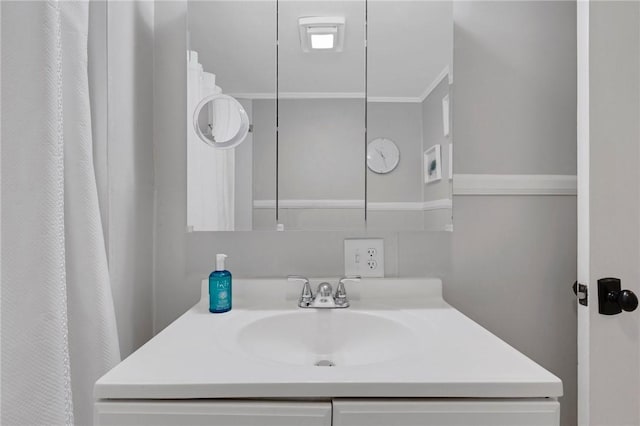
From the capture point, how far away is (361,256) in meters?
1.21

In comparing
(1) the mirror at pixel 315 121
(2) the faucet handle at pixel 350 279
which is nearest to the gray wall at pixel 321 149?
(1) the mirror at pixel 315 121

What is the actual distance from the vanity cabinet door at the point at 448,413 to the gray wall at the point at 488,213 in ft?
1.94

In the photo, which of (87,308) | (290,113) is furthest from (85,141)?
(290,113)

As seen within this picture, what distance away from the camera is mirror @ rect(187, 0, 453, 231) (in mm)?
1184

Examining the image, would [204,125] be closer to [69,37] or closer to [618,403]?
[69,37]

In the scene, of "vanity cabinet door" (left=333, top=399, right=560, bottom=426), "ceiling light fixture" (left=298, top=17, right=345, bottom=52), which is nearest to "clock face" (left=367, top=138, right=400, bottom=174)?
"ceiling light fixture" (left=298, top=17, right=345, bottom=52)

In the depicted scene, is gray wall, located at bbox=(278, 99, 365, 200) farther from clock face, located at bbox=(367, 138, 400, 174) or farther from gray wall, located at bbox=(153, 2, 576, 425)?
gray wall, located at bbox=(153, 2, 576, 425)

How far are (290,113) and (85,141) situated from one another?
550 millimetres

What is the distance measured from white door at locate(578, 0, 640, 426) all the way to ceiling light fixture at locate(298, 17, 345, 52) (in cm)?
65

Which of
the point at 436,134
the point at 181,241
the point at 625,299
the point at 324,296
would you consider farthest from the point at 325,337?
the point at 625,299

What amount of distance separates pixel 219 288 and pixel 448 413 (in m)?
0.62

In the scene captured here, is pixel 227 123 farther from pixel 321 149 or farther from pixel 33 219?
pixel 33 219

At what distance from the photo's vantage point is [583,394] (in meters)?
1.07

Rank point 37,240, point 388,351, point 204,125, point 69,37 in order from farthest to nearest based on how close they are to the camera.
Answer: point 204,125 → point 388,351 → point 69,37 → point 37,240
